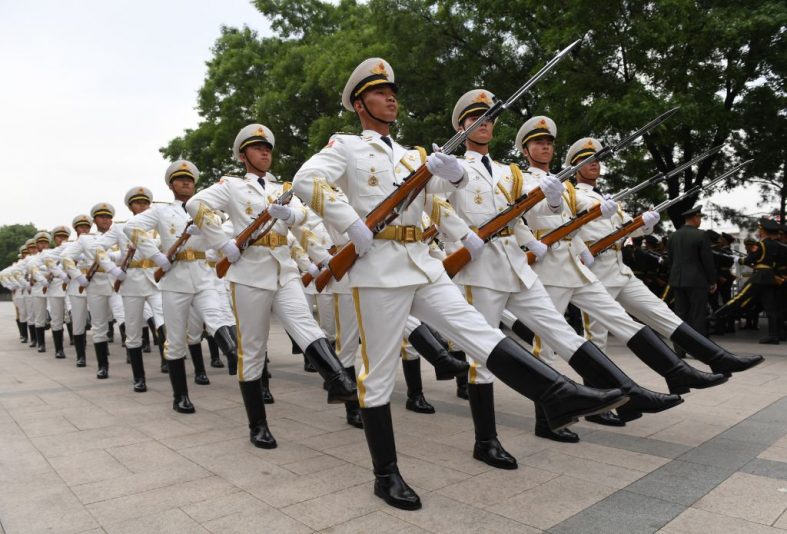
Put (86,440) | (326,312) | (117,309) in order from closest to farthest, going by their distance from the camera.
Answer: (86,440)
(326,312)
(117,309)

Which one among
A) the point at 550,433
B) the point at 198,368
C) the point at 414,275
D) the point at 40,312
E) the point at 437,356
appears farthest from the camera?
the point at 40,312

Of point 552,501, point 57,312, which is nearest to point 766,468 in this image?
point 552,501

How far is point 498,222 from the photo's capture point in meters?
4.18

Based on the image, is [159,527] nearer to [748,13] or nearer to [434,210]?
[434,210]

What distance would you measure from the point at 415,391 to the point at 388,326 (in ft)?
7.83

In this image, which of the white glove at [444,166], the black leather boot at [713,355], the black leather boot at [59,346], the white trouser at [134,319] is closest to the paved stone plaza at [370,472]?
the black leather boot at [713,355]

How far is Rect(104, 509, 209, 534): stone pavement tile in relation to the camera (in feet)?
9.63

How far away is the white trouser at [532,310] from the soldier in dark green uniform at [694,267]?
225 inches

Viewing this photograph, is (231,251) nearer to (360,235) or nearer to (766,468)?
(360,235)

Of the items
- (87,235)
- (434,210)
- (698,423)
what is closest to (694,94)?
(698,423)

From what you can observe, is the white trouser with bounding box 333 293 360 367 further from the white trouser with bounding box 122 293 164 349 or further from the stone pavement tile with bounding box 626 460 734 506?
the stone pavement tile with bounding box 626 460 734 506

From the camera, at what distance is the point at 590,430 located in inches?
182

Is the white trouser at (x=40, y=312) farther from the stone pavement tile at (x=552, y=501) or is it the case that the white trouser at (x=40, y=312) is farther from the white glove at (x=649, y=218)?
the stone pavement tile at (x=552, y=501)

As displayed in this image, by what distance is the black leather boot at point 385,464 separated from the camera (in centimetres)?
314
